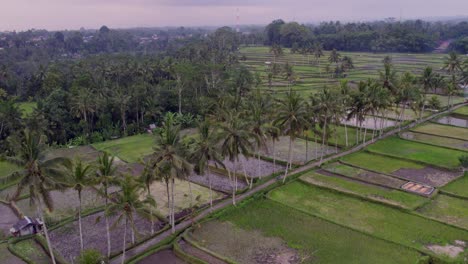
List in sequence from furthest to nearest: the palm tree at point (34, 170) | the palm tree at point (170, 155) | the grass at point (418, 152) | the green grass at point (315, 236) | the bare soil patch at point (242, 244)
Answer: the grass at point (418, 152)
the palm tree at point (170, 155)
the bare soil patch at point (242, 244)
the green grass at point (315, 236)
the palm tree at point (34, 170)

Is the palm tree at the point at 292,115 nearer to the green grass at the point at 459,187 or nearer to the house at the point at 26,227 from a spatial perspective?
the green grass at the point at 459,187

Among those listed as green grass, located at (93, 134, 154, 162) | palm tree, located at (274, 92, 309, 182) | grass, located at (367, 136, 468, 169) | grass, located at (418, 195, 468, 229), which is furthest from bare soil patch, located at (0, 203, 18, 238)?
grass, located at (367, 136, 468, 169)

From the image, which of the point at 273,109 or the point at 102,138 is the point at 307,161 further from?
the point at 102,138

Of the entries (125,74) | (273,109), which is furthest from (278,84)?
(273,109)

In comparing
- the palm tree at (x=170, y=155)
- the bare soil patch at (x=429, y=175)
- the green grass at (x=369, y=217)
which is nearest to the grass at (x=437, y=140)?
the bare soil patch at (x=429, y=175)

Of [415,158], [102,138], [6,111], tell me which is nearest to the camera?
[415,158]

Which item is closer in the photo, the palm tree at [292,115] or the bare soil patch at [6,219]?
the bare soil patch at [6,219]

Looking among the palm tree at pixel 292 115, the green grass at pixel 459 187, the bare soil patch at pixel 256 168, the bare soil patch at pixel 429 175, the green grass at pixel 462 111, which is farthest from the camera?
the green grass at pixel 462 111
